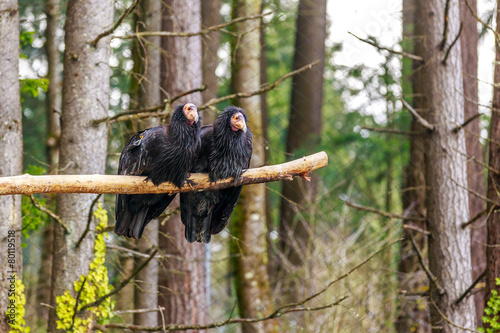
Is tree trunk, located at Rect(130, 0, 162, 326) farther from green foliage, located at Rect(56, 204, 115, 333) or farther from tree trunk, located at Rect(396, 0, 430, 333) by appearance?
tree trunk, located at Rect(396, 0, 430, 333)

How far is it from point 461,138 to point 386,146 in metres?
3.42

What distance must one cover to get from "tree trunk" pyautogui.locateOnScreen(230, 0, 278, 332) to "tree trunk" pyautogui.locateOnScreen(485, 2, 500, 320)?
8.65ft

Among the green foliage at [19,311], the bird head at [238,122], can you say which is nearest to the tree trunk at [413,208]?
the bird head at [238,122]

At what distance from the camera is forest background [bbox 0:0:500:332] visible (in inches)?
169

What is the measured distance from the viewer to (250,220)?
679 centimetres

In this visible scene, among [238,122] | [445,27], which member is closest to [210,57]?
[445,27]

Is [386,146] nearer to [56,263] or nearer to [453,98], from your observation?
[453,98]

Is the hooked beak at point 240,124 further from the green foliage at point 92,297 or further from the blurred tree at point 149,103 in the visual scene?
the blurred tree at point 149,103

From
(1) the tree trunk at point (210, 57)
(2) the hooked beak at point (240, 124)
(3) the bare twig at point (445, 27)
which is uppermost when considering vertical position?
(1) the tree trunk at point (210, 57)

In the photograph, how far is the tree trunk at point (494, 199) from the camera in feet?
15.0

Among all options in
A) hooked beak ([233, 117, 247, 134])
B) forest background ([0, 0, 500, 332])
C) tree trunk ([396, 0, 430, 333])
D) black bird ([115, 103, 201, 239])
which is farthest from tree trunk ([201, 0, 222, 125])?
Answer: hooked beak ([233, 117, 247, 134])

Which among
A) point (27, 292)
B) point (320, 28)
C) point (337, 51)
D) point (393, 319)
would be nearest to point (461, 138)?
point (393, 319)

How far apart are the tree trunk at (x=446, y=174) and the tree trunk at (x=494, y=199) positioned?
0.67 feet

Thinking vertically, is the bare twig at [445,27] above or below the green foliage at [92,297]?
above
